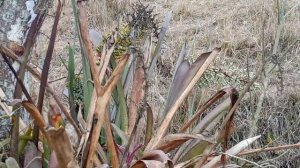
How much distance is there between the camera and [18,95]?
152 centimetres

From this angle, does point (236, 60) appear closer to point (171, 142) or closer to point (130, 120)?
point (130, 120)

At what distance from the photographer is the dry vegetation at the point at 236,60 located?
241cm

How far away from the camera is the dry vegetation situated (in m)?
2.41

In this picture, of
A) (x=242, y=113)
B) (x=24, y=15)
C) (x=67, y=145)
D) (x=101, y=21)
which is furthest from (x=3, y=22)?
(x=101, y=21)

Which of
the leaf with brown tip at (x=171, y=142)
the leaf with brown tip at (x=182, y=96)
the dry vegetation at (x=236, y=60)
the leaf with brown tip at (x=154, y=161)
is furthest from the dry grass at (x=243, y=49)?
the leaf with brown tip at (x=154, y=161)

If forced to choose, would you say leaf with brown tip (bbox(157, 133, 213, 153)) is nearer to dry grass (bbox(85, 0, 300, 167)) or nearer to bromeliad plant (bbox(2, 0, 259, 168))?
bromeliad plant (bbox(2, 0, 259, 168))

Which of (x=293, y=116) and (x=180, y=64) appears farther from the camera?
(x=293, y=116)

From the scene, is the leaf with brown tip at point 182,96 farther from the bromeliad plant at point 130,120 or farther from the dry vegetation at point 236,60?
the dry vegetation at point 236,60

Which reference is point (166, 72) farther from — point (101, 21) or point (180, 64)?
point (180, 64)

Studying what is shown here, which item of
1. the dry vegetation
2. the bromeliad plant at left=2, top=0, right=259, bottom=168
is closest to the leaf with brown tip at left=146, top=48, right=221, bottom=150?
the bromeliad plant at left=2, top=0, right=259, bottom=168

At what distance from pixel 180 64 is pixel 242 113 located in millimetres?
1118

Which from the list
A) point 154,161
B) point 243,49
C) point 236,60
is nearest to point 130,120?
point 154,161

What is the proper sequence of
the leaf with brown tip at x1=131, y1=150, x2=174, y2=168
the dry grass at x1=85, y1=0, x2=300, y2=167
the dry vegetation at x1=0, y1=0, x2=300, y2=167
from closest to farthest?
the leaf with brown tip at x1=131, y1=150, x2=174, y2=168 < the dry vegetation at x1=0, y1=0, x2=300, y2=167 < the dry grass at x1=85, y1=0, x2=300, y2=167

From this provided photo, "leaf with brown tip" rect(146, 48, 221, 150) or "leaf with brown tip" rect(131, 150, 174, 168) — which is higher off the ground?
"leaf with brown tip" rect(146, 48, 221, 150)
